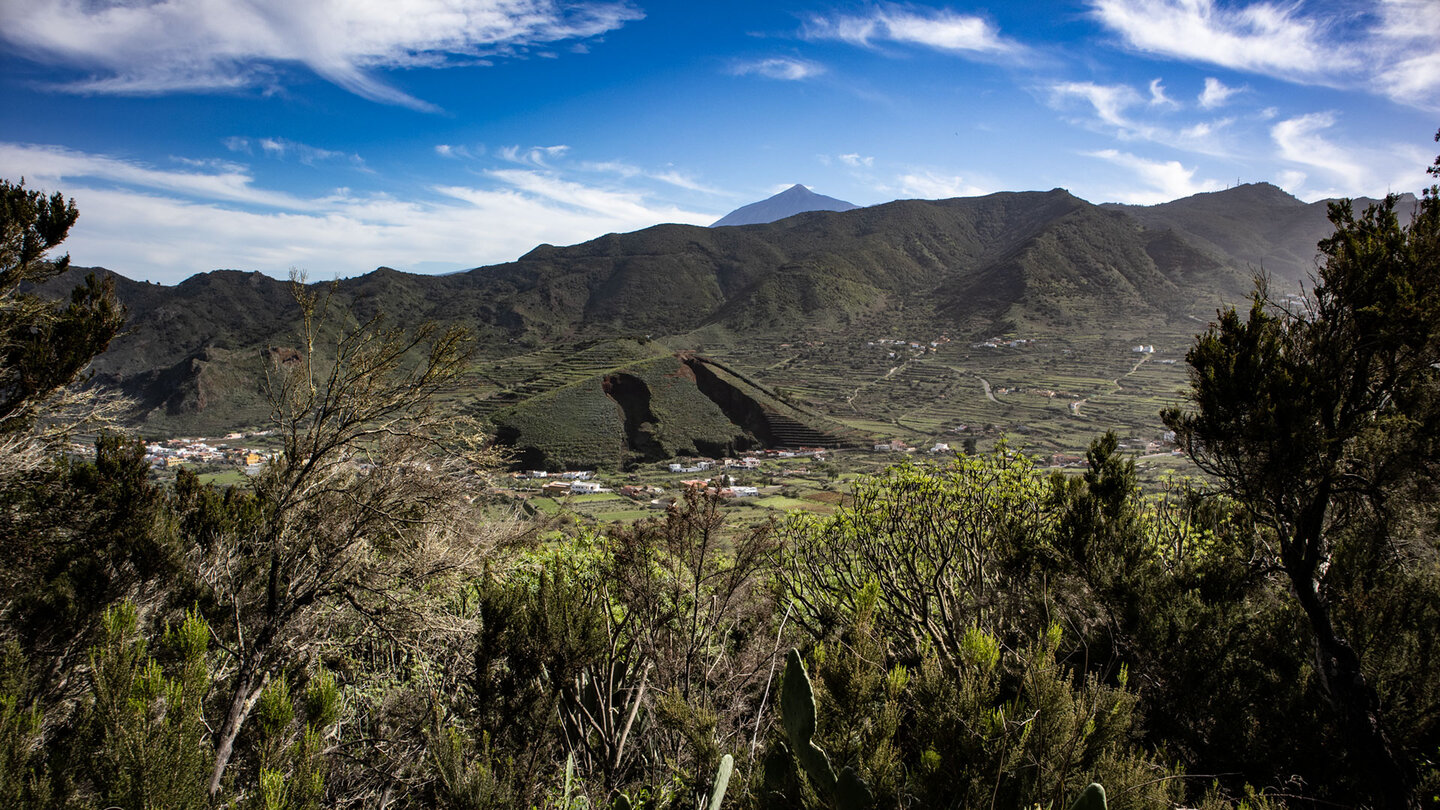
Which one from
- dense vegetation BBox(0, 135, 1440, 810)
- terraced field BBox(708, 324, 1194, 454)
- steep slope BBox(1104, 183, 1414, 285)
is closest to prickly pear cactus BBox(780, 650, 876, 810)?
dense vegetation BBox(0, 135, 1440, 810)

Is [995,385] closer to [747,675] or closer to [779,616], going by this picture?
[779,616]

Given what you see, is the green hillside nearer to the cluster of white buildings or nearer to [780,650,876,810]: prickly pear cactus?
[780,650,876,810]: prickly pear cactus

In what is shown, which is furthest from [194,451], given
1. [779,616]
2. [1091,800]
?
[1091,800]

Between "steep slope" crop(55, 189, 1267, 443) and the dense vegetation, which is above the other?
"steep slope" crop(55, 189, 1267, 443)

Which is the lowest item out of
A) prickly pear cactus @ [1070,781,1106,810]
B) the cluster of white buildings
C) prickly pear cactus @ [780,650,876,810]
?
the cluster of white buildings

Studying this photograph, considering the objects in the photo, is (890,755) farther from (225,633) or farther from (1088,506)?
(225,633)

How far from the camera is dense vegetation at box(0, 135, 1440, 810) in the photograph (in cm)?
322

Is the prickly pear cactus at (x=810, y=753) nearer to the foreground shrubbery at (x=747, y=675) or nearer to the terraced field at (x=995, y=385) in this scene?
the foreground shrubbery at (x=747, y=675)

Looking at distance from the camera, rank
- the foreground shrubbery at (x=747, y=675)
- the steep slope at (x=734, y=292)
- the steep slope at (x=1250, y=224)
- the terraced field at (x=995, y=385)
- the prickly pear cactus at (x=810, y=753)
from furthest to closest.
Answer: the steep slope at (x=1250, y=224)
the steep slope at (x=734, y=292)
the terraced field at (x=995, y=385)
the foreground shrubbery at (x=747, y=675)
the prickly pear cactus at (x=810, y=753)

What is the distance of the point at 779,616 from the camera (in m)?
7.96

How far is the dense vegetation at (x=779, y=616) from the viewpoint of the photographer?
322cm

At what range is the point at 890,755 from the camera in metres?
2.62

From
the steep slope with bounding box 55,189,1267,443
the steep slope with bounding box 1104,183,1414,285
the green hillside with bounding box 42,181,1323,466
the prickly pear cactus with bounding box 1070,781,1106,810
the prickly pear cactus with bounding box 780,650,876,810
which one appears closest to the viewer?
the prickly pear cactus with bounding box 1070,781,1106,810

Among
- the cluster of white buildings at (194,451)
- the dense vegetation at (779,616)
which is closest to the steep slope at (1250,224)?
the dense vegetation at (779,616)
